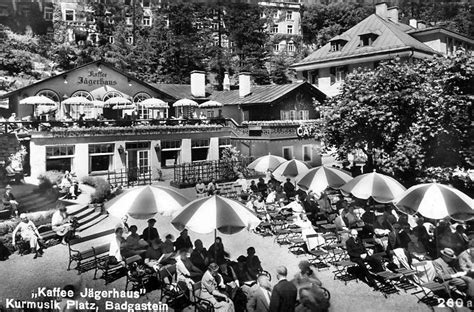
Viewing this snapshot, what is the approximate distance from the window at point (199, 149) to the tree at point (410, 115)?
840 cm

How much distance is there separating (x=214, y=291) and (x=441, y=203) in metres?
5.91

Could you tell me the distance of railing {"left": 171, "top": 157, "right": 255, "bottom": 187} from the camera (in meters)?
20.1

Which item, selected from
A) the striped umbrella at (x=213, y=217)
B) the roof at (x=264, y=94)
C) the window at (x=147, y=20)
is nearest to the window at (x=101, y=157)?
the roof at (x=264, y=94)

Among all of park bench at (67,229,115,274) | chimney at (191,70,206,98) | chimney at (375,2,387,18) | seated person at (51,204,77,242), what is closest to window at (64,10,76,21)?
chimney at (191,70,206,98)

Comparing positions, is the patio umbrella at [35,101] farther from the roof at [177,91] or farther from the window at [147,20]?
the window at [147,20]

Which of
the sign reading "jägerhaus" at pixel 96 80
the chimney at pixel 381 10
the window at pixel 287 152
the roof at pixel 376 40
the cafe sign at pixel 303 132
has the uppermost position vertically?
the chimney at pixel 381 10

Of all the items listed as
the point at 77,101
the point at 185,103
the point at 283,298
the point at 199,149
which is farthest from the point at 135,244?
the point at 185,103

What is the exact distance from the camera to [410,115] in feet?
50.2

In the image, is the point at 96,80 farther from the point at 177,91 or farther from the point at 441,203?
the point at 441,203

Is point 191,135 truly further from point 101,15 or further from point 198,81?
point 101,15

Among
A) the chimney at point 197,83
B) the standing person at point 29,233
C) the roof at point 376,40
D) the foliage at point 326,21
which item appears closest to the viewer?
the standing person at point 29,233

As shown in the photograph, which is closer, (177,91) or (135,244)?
(135,244)

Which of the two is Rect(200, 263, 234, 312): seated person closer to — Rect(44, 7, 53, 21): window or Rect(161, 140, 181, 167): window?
Rect(44, 7, 53, 21): window

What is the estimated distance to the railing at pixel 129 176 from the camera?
17.3m
